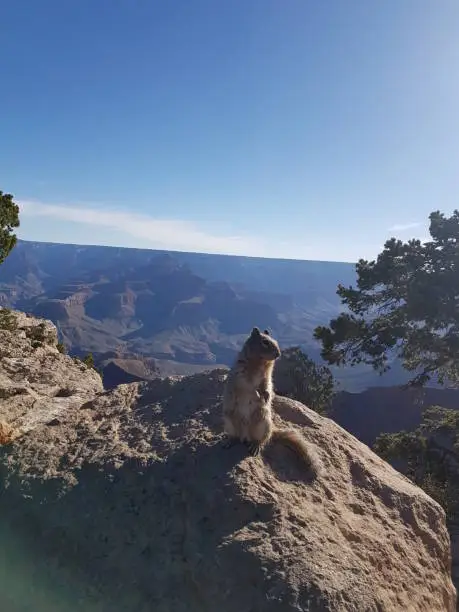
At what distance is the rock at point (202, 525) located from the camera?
16.0 feet

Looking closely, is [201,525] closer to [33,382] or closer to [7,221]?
[33,382]

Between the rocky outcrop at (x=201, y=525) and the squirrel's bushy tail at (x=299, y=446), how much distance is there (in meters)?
0.12

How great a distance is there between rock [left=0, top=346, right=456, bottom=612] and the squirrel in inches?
6.7

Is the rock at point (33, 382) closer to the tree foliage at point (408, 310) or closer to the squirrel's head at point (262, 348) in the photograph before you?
the squirrel's head at point (262, 348)

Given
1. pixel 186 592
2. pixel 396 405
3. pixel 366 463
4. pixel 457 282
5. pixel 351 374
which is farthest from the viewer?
pixel 351 374

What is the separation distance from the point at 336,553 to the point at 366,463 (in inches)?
100

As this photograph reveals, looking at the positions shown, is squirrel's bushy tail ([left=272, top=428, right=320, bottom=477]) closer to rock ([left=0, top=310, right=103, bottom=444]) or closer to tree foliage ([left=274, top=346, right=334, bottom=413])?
rock ([left=0, top=310, right=103, bottom=444])

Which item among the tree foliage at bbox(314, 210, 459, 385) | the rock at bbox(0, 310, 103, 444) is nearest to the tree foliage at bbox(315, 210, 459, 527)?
the tree foliage at bbox(314, 210, 459, 385)

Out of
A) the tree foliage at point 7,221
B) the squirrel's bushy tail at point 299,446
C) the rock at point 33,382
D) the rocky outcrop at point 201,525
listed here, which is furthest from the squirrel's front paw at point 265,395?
the tree foliage at point 7,221

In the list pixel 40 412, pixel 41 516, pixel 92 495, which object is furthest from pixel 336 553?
pixel 40 412

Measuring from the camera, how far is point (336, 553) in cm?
521

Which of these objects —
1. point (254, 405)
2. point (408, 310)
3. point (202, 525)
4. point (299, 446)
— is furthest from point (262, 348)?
point (408, 310)

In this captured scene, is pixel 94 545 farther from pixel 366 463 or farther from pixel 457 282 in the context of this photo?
pixel 457 282

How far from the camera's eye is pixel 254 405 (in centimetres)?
656
